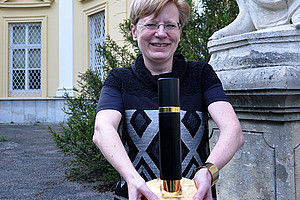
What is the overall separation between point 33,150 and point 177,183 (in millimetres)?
6866

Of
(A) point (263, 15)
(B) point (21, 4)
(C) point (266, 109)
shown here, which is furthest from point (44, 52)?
(C) point (266, 109)

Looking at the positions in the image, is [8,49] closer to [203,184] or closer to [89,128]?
[89,128]

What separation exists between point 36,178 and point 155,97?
13.1 ft

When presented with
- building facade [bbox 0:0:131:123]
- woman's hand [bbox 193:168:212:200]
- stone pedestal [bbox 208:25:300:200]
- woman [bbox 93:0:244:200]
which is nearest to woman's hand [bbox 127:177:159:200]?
woman's hand [bbox 193:168:212:200]

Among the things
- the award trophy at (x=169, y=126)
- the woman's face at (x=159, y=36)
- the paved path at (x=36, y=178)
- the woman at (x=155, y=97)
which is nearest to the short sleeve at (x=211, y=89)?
the woman at (x=155, y=97)

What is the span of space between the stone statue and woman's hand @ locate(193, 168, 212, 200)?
5.06 ft

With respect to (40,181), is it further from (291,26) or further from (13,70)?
(13,70)

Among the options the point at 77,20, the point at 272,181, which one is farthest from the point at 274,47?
the point at 77,20

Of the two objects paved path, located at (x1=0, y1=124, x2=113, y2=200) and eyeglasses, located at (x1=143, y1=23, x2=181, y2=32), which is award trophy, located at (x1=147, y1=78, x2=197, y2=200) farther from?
paved path, located at (x1=0, y1=124, x2=113, y2=200)

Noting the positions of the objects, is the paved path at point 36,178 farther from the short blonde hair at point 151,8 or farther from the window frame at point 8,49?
the window frame at point 8,49

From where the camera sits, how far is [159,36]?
1319 millimetres

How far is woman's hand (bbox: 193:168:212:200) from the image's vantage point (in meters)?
0.95

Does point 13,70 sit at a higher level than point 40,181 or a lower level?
higher

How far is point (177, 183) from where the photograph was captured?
0.83m
